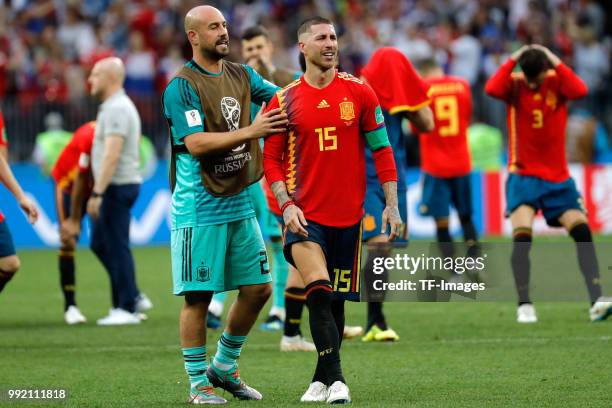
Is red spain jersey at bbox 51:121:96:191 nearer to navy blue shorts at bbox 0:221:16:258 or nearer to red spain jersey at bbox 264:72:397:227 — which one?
navy blue shorts at bbox 0:221:16:258

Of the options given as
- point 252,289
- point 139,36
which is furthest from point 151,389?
point 139,36

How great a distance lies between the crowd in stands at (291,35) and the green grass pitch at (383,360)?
34.4 ft

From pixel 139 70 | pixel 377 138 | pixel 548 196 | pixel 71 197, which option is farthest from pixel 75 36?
pixel 377 138

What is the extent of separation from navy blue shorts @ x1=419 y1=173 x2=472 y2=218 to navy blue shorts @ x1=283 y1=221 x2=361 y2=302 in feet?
23.0

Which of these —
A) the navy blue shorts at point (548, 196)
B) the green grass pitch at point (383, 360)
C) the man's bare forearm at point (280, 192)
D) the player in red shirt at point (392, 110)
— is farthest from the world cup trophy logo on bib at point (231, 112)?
the navy blue shorts at point (548, 196)

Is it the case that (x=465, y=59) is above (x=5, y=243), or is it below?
above

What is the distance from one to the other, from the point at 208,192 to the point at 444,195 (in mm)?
7560

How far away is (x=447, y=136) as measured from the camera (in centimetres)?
1473

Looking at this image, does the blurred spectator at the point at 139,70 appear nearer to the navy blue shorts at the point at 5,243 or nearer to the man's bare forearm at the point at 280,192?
the navy blue shorts at the point at 5,243

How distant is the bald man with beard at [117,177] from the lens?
11.9m

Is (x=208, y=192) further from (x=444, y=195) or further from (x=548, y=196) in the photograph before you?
(x=444, y=195)

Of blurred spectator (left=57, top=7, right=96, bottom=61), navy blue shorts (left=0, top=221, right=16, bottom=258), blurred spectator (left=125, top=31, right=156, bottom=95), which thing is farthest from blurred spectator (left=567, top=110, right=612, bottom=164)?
navy blue shorts (left=0, top=221, right=16, bottom=258)

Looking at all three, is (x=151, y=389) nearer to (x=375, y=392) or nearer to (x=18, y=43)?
(x=375, y=392)

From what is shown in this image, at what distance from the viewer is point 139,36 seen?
23781 millimetres
